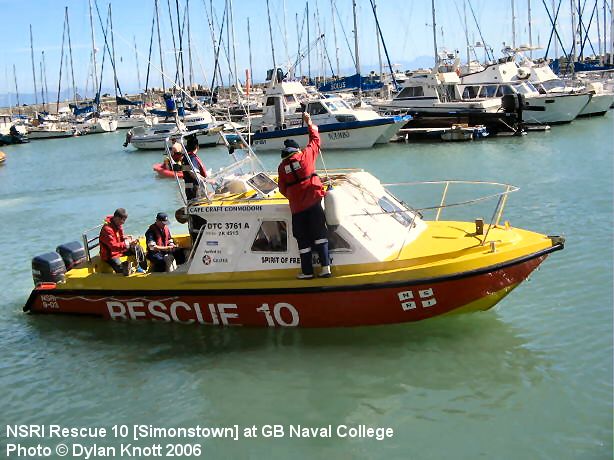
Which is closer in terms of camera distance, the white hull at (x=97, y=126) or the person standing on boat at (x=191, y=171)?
the person standing on boat at (x=191, y=171)

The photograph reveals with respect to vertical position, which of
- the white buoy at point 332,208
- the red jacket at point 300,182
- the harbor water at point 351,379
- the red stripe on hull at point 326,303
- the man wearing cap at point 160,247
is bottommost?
the harbor water at point 351,379

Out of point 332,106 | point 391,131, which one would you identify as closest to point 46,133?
point 332,106

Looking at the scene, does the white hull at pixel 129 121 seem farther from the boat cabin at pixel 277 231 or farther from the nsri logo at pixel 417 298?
the nsri logo at pixel 417 298

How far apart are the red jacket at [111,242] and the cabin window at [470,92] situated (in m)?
30.1

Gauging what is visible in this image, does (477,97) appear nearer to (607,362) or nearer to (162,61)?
(162,61)

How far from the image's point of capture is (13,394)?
8062 millimetres

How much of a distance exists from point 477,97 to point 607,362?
101 ft

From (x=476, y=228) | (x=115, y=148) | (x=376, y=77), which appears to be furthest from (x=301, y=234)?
(x=376, y=77)

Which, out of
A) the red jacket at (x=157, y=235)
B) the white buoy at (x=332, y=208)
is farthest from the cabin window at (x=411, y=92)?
the white buoy at (x=332, y=208)

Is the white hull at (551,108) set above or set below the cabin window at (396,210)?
above

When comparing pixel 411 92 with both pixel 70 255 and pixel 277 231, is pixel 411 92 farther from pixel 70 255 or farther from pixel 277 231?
pixel 277 231

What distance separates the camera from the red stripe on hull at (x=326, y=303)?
806cm

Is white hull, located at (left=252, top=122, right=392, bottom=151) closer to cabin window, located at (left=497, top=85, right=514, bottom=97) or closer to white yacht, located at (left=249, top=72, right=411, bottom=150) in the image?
white yacht, located at (left=249, top=72, right=411, bottom=150)

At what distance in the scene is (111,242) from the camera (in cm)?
963
